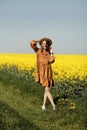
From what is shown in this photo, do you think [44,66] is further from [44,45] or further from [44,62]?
[44,45]

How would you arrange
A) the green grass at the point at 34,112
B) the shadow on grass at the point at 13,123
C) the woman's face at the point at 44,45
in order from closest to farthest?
the shadow on grass at the point at 13,123
the green grass at the point at 34,112
the woman's face at the point at 44,45

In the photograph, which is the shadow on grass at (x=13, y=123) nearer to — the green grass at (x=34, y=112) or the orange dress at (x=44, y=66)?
the green grass at (x=34, y=112)

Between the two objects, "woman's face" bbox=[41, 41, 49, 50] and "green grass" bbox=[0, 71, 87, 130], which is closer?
"green grass" bbox=[0, 71, 87, 130]

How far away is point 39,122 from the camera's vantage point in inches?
391

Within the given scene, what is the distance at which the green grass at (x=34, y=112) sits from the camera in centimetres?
910

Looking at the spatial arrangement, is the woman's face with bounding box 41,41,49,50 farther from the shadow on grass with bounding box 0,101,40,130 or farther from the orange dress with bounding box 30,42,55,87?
the shadow on grass with bounding box 0,101,40,130

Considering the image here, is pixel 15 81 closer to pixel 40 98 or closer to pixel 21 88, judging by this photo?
pixel 21 88

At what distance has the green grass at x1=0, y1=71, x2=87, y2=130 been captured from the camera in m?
9.10

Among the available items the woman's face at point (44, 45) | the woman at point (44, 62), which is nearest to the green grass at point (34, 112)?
the woman at point (44, 62)

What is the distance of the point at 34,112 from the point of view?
444 inches

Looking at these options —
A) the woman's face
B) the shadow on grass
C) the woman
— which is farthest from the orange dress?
the shadow on grass

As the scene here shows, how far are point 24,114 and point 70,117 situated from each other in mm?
1259

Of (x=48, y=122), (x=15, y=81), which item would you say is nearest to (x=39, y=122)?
(x=48, y=122)

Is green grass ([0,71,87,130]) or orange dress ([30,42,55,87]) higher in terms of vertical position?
orange dress ([30,42,55,87])
